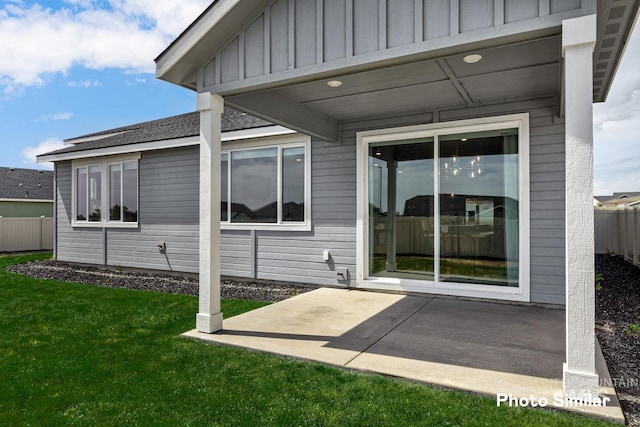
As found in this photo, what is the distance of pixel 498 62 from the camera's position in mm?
3857

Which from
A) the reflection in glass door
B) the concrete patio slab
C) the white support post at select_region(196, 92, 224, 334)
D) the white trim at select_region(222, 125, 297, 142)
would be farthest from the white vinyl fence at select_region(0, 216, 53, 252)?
the reflection in glass door

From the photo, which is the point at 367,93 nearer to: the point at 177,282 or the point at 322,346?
the point at 322,346

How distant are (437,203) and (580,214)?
10.2 feet

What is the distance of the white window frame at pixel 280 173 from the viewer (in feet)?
22.0

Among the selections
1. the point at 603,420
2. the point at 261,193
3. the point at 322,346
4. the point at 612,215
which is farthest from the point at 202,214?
the point at 612,215

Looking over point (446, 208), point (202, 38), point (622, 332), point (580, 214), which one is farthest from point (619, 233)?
point (202, 38)

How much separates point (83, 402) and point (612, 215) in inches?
473

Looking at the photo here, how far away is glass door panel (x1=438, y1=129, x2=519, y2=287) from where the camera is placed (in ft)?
17.3

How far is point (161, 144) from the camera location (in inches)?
Result: 318

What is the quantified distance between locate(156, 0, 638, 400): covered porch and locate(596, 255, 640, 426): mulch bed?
37 cm

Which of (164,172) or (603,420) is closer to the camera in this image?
(603,420)

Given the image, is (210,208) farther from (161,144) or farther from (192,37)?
(161,144)

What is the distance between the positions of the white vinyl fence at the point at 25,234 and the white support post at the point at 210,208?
45.0 feet

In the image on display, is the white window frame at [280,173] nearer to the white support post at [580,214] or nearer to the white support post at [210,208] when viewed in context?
the white support post at [210,208]
